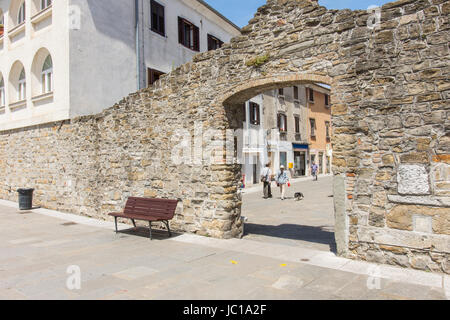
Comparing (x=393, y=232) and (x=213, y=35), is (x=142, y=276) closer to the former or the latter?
(x=393, y=232)

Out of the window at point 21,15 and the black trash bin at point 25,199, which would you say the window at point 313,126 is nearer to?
the window at point 21,15

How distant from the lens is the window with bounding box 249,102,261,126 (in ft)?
75.9

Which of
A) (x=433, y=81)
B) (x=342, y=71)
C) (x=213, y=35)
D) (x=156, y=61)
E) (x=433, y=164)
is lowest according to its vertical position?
(x=433, y=164)

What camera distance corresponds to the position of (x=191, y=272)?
468cm

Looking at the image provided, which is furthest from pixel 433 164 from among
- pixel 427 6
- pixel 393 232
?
pixel 427 6

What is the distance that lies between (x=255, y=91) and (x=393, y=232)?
336 cm

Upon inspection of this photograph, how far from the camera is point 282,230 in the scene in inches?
310

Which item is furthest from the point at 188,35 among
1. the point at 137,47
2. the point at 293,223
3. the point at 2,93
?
the point at 293,223

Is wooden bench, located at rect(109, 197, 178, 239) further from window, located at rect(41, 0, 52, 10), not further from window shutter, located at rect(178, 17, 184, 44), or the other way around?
window shutter, located at rect(178, 17, 184, 44)

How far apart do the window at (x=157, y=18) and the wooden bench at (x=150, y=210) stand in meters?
9.09

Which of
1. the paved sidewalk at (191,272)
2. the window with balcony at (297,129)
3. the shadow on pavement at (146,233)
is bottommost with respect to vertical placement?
the paved sidewalk at (191,272)

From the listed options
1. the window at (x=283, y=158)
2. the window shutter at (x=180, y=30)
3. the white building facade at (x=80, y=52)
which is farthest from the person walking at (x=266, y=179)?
the window at (x=283, y=158)

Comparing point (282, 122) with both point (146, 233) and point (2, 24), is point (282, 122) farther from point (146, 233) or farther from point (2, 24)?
point (146, 233)

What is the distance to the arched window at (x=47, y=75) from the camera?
12.1 m
